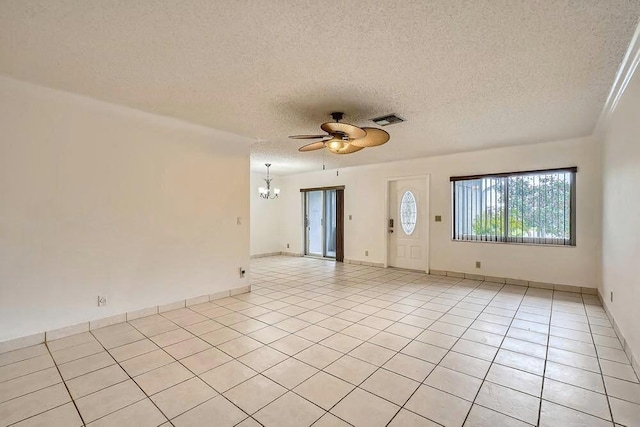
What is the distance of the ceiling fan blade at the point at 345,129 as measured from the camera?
115 inches

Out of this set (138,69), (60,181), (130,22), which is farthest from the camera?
(60,181)

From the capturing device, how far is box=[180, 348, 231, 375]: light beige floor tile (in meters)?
2.40

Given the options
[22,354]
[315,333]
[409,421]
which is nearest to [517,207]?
[315,333]

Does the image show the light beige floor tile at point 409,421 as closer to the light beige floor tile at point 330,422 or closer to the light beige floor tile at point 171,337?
the light beige floor tile at point 330,422

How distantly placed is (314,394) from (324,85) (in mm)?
2558

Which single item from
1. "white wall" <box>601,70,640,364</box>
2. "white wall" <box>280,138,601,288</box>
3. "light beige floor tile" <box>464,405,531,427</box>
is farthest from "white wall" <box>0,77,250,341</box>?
"white wall" <box>601,70,640,364</box>

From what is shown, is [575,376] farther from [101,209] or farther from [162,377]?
[101,209]

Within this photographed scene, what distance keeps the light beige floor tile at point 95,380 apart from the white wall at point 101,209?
1086mm

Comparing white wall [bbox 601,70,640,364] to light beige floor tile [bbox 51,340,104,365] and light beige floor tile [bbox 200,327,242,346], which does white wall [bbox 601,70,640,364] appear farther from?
light beige floor tile [bbox 51,340,104,365]

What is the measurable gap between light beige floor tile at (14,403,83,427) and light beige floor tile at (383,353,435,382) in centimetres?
209

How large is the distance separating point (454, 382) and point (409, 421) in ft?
2.00

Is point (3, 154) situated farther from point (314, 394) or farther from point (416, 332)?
point (416, 332)

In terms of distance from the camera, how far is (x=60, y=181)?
9.87 feet

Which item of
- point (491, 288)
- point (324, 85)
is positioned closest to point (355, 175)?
point (491, 288)
